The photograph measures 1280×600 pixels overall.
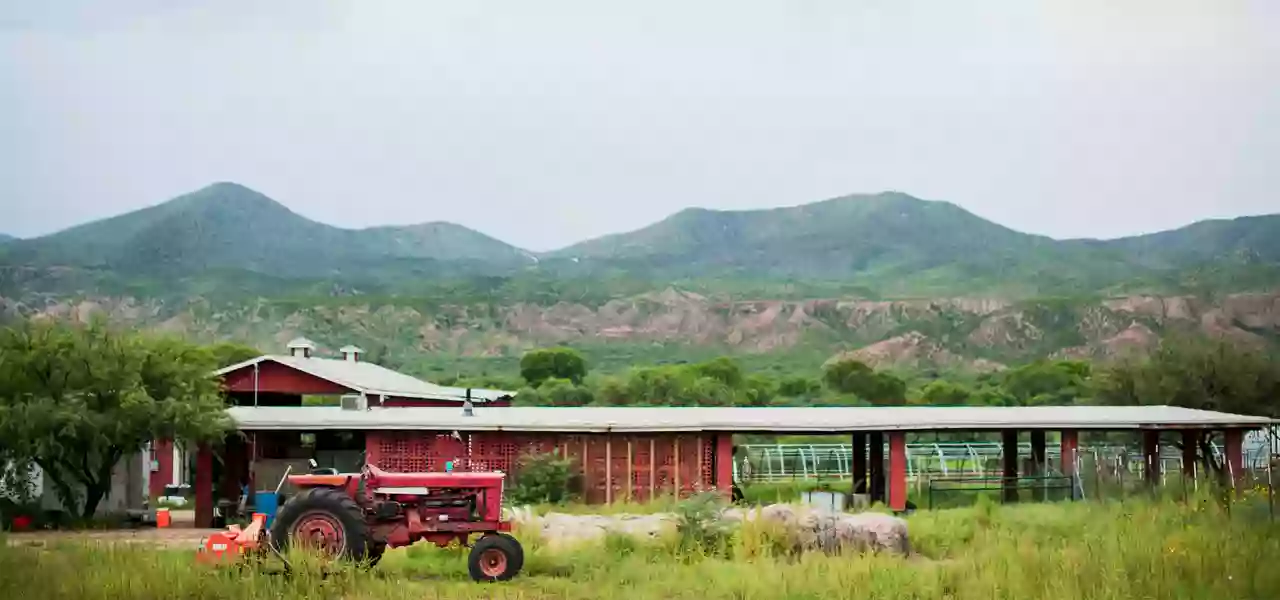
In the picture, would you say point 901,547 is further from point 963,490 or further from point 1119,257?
point 1119,257

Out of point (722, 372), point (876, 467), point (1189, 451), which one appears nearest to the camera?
point (1189, 451)

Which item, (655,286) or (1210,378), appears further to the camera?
(655,286)

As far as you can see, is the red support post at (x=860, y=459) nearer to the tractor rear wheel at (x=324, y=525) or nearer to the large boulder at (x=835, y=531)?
the large boulder at (x=835, y=531)

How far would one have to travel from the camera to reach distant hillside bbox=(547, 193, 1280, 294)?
245 ft

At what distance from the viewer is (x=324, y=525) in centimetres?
1208

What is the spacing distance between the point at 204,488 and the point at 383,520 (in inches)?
317

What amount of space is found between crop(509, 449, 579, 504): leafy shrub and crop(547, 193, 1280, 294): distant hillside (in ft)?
166

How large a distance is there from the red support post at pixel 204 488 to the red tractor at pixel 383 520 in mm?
6993

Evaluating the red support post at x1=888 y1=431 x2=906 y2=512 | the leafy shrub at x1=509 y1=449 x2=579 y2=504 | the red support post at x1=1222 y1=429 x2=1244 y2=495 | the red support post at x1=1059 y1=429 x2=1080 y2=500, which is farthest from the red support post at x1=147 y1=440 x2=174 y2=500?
the red support post at x1=1222 y1=429 x2=1244 y2=495

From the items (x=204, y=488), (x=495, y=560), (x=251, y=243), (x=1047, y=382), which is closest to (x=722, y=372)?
(x=1047, y=382)

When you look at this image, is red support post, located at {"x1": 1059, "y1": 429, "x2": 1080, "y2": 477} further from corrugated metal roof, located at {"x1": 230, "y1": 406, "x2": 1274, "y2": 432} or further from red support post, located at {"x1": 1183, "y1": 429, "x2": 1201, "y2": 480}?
red support post, located at {"x1": 1183, "y1": 429, "x2": 1201, "y2": 480}

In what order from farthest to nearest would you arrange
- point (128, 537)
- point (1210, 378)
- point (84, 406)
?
point (1210, 378), point (84, 406), point (128, 537)

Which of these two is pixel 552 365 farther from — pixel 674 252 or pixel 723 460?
pixel 723 460

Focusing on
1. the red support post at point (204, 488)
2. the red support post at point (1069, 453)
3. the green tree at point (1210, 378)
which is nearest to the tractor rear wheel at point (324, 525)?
the red support post at point (204, 488)
